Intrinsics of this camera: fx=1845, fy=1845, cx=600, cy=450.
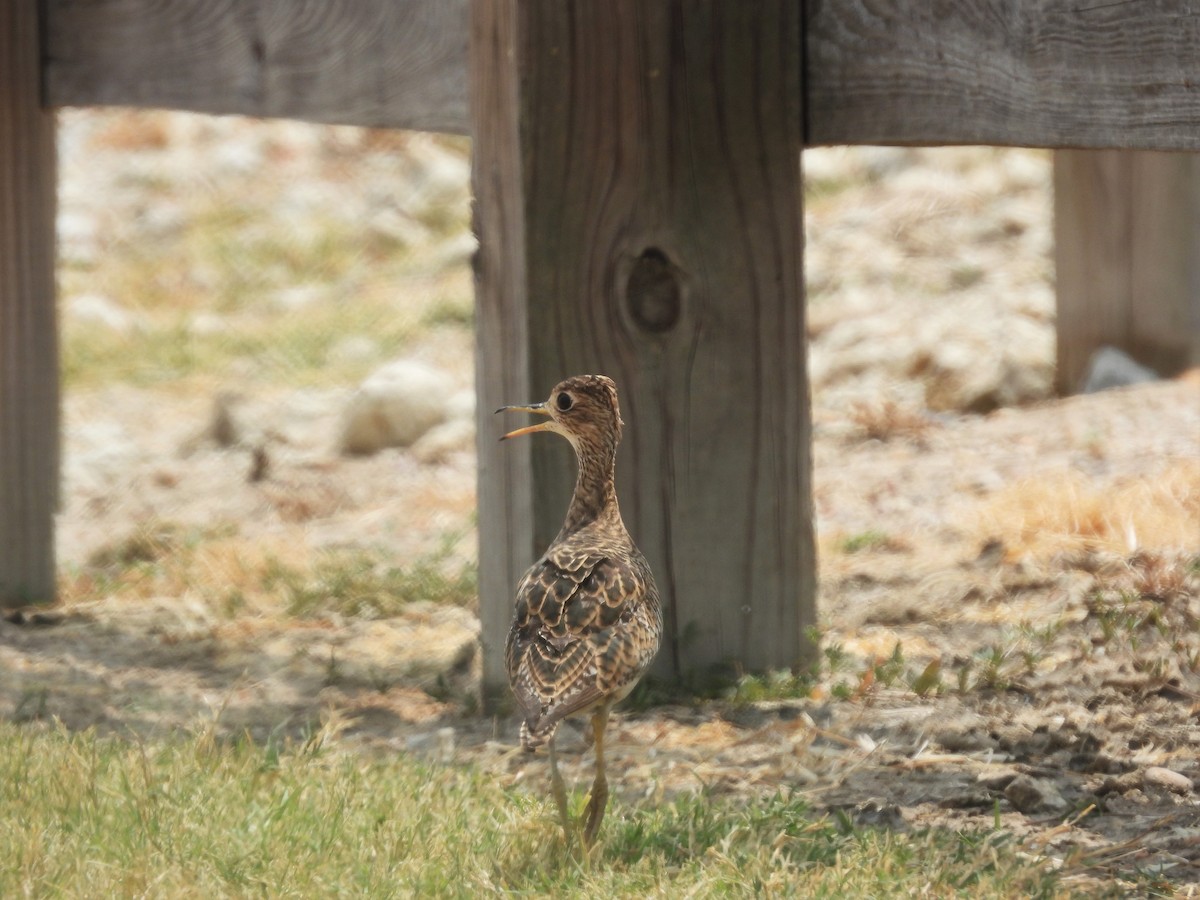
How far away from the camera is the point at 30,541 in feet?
19.4

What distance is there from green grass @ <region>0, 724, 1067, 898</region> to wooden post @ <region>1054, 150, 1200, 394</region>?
4.57 meters

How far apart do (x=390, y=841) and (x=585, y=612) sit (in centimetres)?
57

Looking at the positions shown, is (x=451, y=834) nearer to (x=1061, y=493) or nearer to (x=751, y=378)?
(x=751, y=378)

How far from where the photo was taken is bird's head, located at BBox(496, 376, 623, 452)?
13.0 feet

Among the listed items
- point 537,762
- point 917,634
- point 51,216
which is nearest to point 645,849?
point 537,762

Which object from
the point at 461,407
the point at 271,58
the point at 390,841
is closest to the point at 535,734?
the point at 390,841

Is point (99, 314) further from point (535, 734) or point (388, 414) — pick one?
point (535, 734)

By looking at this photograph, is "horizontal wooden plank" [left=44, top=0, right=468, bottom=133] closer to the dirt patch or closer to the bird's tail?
the dirt patch

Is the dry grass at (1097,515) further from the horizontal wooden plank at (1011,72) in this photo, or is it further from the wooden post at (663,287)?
the horizontal wooden plank at (1011,72)

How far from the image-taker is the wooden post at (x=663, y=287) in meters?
4.42

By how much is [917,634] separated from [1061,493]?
100 centimetres

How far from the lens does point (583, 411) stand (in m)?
3.97

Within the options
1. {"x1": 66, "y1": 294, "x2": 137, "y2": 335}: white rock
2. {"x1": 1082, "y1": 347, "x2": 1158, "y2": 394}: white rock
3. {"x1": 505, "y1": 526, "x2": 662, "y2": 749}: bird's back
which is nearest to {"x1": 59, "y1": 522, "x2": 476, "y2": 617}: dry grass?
{"x1": 505, "y1": 526, "x2": 662, "y2": 749}: bird's back

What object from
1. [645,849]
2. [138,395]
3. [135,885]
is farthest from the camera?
[138,395]
